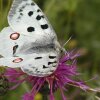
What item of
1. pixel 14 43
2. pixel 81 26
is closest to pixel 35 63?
pixel 14 43

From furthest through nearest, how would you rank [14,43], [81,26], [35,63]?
[81,26] < [14,43] < [35,63]

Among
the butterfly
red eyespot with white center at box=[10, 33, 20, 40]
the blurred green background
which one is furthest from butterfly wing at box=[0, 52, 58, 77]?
the blurred green background

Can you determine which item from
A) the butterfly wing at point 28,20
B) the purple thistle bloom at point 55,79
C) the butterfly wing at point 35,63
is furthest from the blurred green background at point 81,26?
the butterfly wing at point 35,63

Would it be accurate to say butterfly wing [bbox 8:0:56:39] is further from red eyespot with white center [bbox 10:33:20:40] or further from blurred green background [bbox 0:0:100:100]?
blurred green background [bbox 0:0:100:100]

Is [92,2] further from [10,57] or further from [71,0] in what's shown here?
[10,57]

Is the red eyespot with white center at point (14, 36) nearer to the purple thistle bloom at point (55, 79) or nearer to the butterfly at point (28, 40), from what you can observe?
the butterfly at point (28, 40)

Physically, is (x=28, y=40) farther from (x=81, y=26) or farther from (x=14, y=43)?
(x=81, y=26)

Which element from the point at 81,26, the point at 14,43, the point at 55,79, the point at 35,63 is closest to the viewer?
the point at 35,63

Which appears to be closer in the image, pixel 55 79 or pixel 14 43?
pixel 14 43
